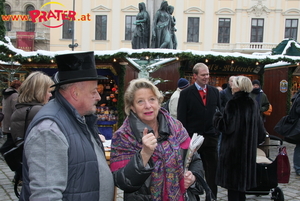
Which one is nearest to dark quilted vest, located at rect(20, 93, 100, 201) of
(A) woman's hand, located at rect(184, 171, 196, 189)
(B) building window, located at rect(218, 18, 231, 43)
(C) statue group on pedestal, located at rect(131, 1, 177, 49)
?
(A) woman's hand, located at rect(184, 171, 196, 189)

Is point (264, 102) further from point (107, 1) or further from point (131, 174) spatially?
point (107, 1)

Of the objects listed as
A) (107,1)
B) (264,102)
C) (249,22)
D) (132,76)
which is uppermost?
(107,1)

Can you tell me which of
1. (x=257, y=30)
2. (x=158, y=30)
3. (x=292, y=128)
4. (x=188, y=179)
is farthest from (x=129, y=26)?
(x=188, y=179)

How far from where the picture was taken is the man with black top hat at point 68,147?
4.68 ft

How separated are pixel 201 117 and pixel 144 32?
840 centimetres

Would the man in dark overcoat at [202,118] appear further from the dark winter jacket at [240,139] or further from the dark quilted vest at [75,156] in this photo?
the dark quilted vest at [75,156]

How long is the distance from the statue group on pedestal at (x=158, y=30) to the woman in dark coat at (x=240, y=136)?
7.87 meters

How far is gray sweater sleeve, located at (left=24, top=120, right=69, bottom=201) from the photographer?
1.40m

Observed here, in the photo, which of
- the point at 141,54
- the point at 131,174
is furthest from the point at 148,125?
the point at 141,54

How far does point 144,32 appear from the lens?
1209 cm

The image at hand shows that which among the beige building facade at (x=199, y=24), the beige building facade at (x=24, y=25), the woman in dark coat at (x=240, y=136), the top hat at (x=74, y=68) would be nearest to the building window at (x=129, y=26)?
the beige building facade at (x=199, y=24)

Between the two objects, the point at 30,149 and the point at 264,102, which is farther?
the point at 264,102

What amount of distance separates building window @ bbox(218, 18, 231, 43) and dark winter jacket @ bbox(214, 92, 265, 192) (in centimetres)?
2578

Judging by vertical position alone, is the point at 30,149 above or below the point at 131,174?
above
